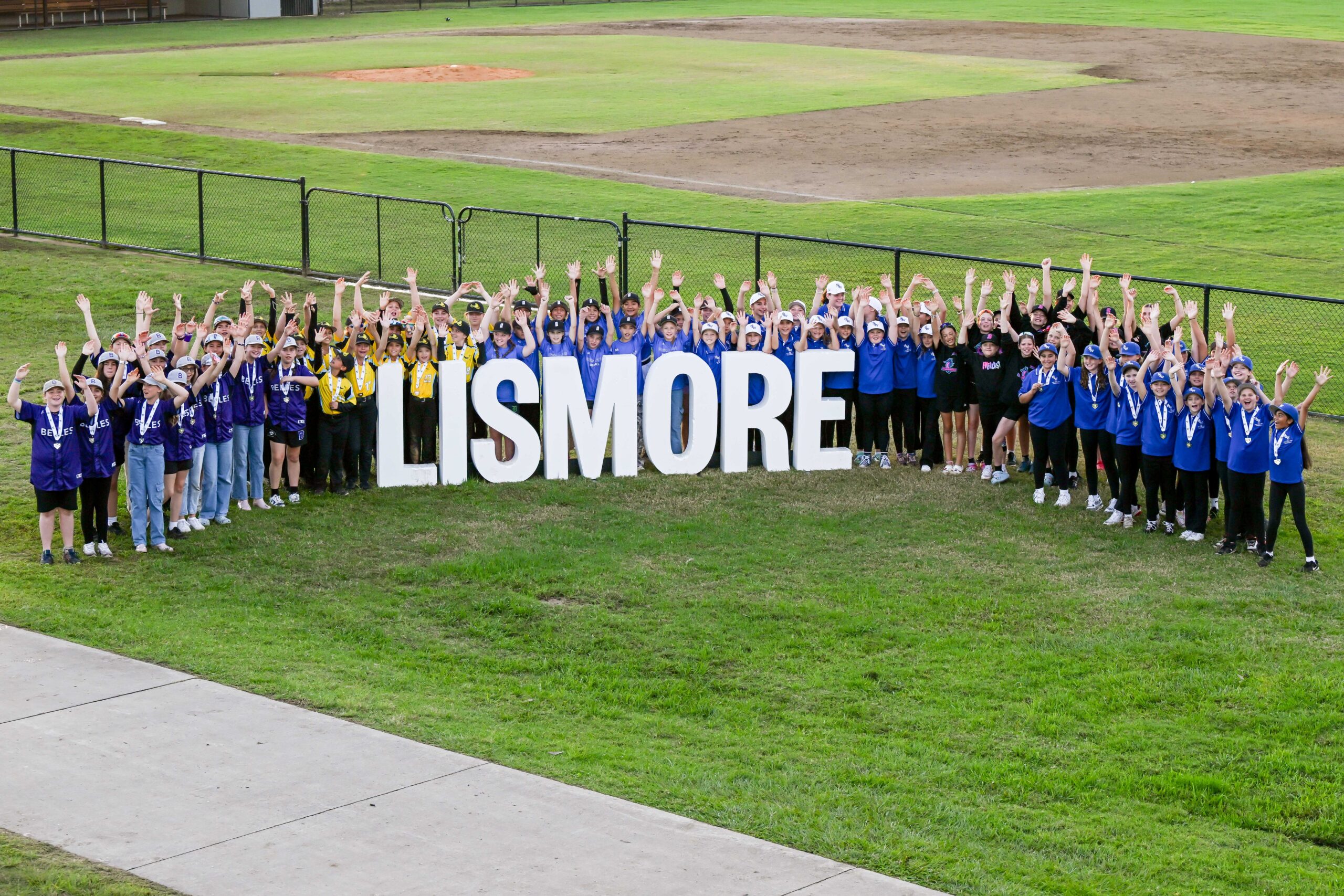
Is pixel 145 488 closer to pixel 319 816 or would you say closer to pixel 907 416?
pixel 319 816

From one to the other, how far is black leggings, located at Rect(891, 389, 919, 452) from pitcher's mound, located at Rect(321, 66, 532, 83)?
38951 millimetres

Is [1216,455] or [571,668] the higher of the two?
[1216,455]

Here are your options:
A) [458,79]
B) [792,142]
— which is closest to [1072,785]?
[792,142]

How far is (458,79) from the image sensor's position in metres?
53.6

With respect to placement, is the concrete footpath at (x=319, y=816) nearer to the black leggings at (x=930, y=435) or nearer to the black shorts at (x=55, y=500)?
the black shorts at (x=55, y=500)

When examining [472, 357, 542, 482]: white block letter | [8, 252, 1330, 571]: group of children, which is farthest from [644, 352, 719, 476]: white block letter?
[472, 357, 542, 482]: white block letter

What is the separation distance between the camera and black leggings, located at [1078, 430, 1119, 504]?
15.3 m

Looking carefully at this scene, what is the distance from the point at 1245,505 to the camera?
1405 cm

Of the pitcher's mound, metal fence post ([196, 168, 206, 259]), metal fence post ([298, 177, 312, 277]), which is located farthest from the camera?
the pitcher's mound

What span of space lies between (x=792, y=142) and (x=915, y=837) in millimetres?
32633

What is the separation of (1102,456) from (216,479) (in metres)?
8.51

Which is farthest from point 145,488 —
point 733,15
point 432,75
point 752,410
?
point 733,15

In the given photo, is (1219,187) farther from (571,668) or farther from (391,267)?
(571,668)

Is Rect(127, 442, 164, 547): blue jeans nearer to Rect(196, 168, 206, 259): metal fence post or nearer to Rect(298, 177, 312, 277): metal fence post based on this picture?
Rect(298, 177, 312, 277): metal fence post
